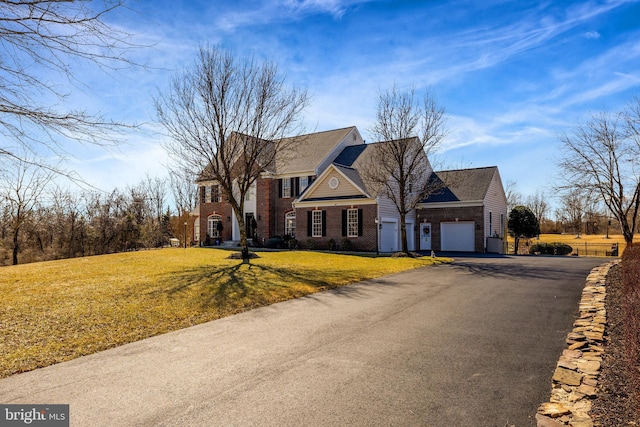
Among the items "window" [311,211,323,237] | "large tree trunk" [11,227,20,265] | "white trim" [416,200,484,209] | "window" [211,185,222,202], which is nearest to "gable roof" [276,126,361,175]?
"window" [311,211,323,237]

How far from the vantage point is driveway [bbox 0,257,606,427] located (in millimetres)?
3916

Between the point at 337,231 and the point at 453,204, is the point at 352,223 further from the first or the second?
the point at 453,204

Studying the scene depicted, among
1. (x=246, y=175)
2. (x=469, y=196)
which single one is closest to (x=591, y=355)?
(x=246, y=175)

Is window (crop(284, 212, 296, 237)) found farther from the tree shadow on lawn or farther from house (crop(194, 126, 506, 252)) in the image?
the tree shadow on lawn

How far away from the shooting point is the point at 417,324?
749 cm

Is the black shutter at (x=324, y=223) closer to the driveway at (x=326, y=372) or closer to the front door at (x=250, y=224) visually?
the front door at (x=250, y=224)

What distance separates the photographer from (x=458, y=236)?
28.8 metres

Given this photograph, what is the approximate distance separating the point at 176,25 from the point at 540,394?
6.38 m

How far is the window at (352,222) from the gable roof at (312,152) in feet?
17.0

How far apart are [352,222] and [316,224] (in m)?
2.81

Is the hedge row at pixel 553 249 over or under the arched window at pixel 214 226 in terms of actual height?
under

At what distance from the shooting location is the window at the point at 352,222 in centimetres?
2692

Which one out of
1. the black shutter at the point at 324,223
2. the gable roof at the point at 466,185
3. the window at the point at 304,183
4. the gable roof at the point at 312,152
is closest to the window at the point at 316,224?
the black shutter at the point at 324,223

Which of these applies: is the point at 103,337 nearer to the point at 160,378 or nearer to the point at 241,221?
the point at 160,378
